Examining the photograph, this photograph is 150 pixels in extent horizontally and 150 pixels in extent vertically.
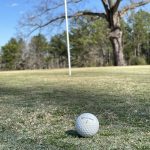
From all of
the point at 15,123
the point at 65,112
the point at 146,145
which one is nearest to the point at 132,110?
the point at 65,112

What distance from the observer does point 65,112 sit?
7648mm

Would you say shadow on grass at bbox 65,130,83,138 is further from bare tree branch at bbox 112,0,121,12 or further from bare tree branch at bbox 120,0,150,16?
bare tree branch at bbox 120,0,150,16

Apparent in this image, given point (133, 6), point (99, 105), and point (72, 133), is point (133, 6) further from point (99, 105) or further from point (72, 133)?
point (72, 133)

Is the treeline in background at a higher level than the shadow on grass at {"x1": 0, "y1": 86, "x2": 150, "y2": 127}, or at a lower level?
higher

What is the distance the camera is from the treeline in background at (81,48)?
217 ft

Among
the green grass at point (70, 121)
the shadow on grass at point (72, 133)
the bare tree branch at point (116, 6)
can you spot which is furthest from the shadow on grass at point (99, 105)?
the bare tree branch at point (116, 6)

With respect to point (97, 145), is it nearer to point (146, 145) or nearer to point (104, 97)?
point (146, 145)

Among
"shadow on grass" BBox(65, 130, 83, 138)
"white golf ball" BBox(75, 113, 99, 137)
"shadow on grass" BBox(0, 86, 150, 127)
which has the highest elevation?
"white golf ball" BBox(75, 113, 99, 137)

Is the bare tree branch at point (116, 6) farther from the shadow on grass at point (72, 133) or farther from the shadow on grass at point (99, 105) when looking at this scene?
the shadow on grass at point (72, 133)

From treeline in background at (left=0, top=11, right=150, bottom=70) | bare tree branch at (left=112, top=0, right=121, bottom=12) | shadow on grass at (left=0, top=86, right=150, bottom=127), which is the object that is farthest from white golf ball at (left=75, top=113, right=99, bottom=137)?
treeline in background at (left=0, top=11, right=150, bottom=70)

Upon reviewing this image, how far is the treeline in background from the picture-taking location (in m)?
66.1

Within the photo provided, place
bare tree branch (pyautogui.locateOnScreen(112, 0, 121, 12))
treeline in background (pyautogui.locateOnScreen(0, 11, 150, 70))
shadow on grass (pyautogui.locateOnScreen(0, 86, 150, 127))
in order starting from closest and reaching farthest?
shadow on grass (pyautogui.locateOnScreen(0, 86, 150, 127)) < bare tree branch (pyautogui.locateOnScreen(112, 0, 121, 12)) < treeline in background (pyautogui.locateOnScreen(0, 11, 150, 70))

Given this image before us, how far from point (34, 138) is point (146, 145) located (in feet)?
4.94

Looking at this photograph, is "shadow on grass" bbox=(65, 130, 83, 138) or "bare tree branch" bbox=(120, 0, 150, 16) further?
"bare tree branch" bbox=(120, 0, 150, 16)
